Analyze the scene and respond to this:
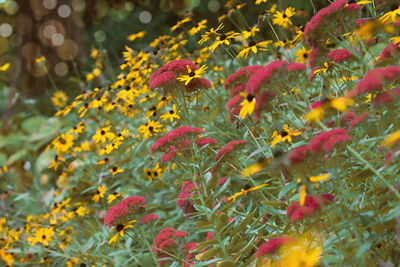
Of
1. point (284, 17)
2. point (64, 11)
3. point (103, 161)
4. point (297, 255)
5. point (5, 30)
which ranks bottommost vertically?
point (103, 161)

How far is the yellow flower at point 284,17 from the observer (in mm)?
2354

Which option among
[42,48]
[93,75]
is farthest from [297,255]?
[42,48]

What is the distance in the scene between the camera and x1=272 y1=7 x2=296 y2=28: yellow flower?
2.35m

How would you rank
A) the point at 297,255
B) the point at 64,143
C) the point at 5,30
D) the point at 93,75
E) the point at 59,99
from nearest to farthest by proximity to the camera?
the point at 297,255 → the point at 64,143 → the point at 93,75 → the point at 59,99 → the point at 5,30

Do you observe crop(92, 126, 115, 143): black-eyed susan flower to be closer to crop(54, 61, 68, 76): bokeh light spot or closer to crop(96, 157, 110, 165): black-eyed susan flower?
crop(96, 157, 110, 165): black-eyed susan flower

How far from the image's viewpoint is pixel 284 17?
2.45m

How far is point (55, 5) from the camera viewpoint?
655 cm

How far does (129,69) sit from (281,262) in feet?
6.57

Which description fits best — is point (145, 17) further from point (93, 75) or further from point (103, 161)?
point (103, 161)

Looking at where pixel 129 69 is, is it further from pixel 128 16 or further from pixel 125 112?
pixel 128 16

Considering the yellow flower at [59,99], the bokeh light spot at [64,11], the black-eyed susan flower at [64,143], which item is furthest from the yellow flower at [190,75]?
the bokeh light spot at [64,11]

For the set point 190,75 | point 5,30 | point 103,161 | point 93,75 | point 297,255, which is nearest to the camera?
point 297,255

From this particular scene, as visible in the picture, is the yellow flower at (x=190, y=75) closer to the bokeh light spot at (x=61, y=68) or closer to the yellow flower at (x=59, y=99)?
the yellow flower at (x=59, y=99)

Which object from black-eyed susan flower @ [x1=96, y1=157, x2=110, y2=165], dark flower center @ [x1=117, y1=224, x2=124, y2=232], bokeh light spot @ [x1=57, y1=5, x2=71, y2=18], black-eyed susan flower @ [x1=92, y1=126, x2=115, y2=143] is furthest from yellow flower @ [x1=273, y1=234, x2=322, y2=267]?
bokeh light spot @ [x1=57, y1=5, x2=71, y2=18]
